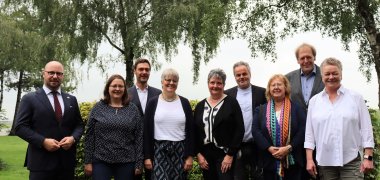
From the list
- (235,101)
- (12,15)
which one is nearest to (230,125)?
(235,101)

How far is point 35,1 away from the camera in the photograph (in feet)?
70.2

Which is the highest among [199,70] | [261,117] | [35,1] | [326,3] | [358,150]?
[35,1]

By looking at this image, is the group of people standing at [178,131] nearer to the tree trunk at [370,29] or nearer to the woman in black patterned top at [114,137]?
the woman in black patterned top at [114,137]

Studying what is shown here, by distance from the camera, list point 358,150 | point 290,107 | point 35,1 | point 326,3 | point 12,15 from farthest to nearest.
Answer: point 12,15 < point 35,1 < point 326,3 < point 290,107 < point 358,150

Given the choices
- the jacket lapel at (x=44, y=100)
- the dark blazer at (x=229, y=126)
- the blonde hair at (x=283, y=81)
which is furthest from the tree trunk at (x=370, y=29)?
the jacket lapel at (x=44, y=100)

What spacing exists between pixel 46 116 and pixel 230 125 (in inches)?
83.6

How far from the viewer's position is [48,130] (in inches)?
200

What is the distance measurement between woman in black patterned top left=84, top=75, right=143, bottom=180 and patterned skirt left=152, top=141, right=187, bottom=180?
0.19 m

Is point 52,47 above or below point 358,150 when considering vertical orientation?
above

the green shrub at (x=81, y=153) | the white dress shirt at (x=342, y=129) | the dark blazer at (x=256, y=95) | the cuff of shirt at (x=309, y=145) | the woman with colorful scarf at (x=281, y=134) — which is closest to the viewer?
the white dress shirt at (x=342, y=129)

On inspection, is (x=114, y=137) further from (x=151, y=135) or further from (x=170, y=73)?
(x=170, y=73)

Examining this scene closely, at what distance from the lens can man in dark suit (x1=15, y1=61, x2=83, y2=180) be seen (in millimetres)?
5023

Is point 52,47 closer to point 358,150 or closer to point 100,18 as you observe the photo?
point 100,18

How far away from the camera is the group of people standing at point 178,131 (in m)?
4.97
